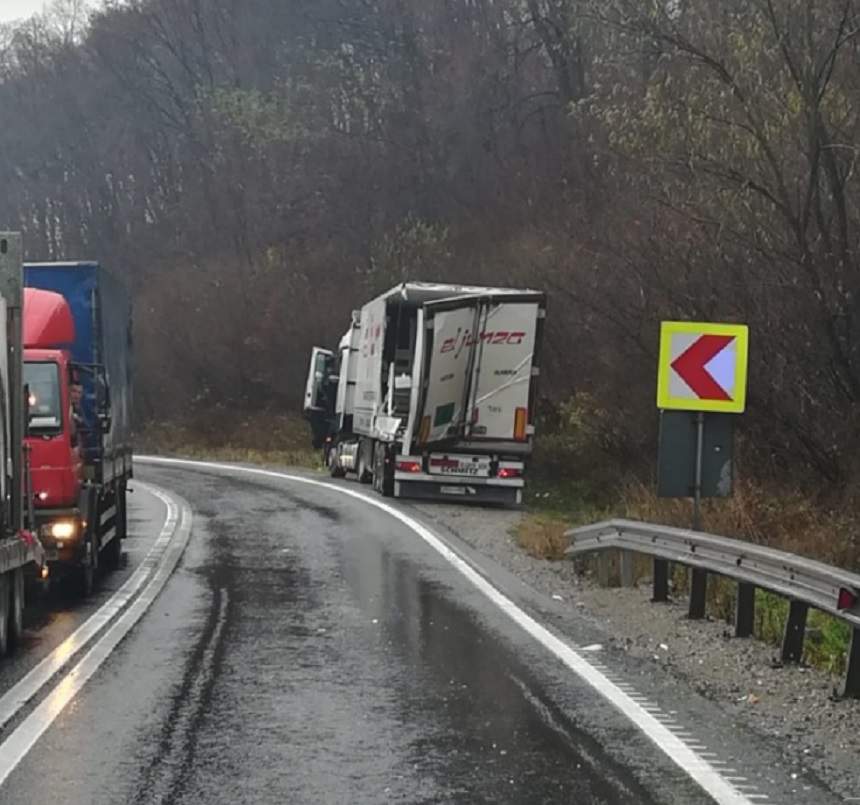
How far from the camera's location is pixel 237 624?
42.3 feet

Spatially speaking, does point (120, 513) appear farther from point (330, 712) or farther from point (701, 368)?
point (330, 712)

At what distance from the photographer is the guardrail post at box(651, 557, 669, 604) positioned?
47.0 ft

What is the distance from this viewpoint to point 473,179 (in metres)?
53.7

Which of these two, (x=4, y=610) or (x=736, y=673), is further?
(x=4, y=610)

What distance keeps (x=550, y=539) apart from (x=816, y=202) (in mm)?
5803

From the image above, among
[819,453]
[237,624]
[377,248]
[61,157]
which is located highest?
[61,157]

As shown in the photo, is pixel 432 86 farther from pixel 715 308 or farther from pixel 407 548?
pixel 407 548

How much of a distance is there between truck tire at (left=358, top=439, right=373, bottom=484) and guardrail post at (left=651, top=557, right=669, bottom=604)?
18.5 meters

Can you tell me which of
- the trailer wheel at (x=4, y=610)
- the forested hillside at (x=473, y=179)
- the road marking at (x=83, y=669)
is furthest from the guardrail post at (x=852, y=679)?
the forested hillside at (x=473, y=179)

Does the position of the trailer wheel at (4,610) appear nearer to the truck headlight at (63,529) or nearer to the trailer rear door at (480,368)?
the truck headlight at (63,529)

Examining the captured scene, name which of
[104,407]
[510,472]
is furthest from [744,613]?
[510,472]

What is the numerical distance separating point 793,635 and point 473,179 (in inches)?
1727

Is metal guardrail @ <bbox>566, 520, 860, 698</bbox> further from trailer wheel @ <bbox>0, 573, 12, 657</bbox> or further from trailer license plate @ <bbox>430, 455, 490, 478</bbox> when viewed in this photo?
trailer license plate @ <bbox>430, 455, 490, 478</bbox>

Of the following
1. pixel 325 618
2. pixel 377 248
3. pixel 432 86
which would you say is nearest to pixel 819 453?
pixel 325 618
